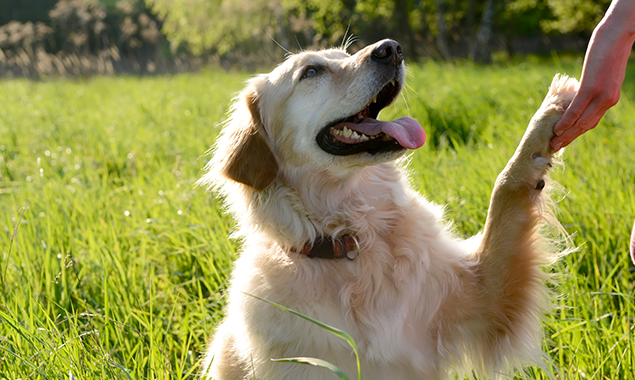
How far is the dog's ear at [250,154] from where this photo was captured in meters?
2.06

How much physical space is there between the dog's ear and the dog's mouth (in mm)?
259

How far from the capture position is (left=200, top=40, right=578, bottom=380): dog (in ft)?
5.93

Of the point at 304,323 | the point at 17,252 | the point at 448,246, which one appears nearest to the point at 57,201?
the point at 17,252

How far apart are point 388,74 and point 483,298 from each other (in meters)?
1.04

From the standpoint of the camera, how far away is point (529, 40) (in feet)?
121

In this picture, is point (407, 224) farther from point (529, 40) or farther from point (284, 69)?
point (529, 40)

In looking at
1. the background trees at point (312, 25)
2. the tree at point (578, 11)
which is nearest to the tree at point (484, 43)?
the background trees at point (312, 25)

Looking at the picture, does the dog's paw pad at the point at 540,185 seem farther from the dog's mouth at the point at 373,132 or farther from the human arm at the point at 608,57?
the dog's mouth at the point at 373,132

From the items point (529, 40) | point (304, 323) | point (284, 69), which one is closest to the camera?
point (304, 323)

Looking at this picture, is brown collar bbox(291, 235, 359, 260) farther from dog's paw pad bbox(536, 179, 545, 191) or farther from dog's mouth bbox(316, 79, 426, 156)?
dog's paw pad bbox(536, 179, 545, 191)

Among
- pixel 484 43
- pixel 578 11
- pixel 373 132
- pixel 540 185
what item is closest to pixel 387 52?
pixel 373 132

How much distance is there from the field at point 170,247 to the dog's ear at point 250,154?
2.22ft

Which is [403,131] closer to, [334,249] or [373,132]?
[373,132]

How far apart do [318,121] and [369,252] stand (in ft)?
2.17
